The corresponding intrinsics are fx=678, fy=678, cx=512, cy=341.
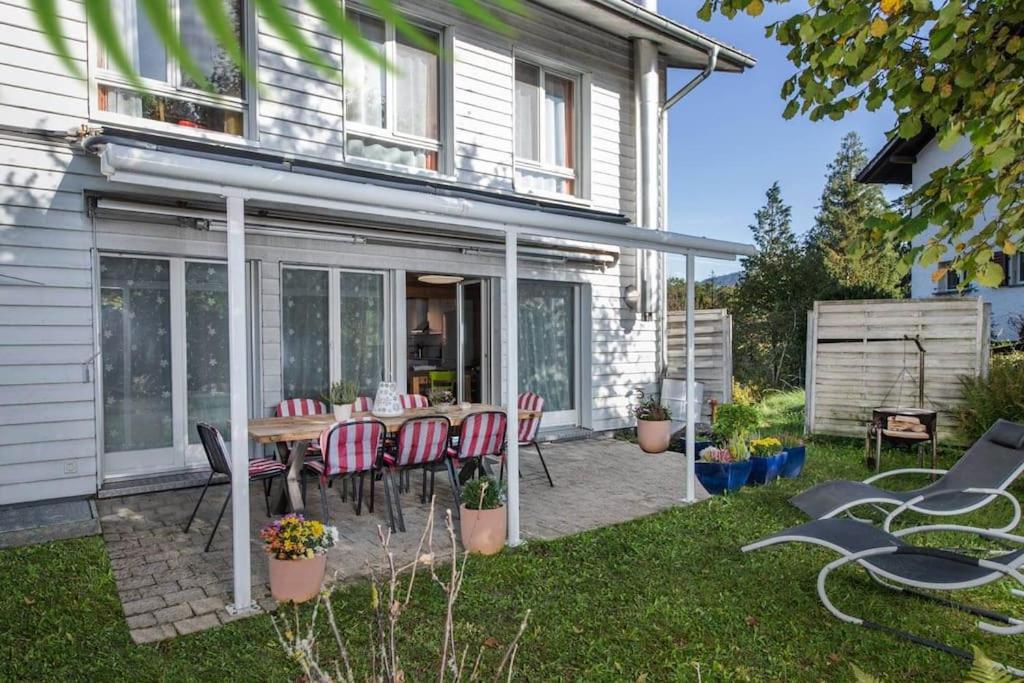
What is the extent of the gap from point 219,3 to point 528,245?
8935mm

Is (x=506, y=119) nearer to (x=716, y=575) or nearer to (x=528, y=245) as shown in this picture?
(x=528, y=245)

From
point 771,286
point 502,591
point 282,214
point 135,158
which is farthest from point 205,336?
point 771,286

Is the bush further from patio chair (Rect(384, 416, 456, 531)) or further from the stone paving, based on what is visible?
patio chair (Rect(384, 416, 456, 531))

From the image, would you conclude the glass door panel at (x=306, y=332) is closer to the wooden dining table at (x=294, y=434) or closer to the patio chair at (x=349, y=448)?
the wooden dining table at (x=294, y=434)

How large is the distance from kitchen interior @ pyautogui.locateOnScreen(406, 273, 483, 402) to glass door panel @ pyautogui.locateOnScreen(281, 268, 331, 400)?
2231mm

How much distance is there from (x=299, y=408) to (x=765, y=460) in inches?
190

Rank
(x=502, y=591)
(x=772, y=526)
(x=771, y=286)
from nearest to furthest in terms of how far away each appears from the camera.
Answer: (x=502, y=591)
(x=772, y=526)
(x=771, y=286)

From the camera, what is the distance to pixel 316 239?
747 centimetres

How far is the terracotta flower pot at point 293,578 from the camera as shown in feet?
13.5

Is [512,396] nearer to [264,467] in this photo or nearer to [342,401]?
[342,401]

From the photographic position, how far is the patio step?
204 inches

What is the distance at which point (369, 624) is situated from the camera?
3.89 m

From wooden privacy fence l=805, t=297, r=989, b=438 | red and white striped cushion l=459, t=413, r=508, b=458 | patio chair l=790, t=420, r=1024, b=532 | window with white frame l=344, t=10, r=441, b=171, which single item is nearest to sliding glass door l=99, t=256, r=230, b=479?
window with white frame l=344, t=10, r=441, b=171

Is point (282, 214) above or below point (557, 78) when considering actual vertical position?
below
